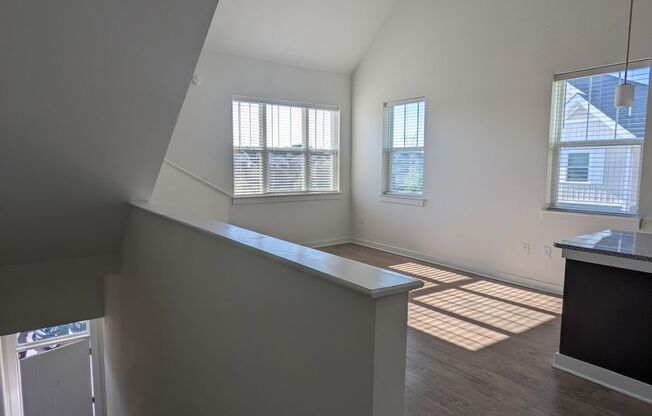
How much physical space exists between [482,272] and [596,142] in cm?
183

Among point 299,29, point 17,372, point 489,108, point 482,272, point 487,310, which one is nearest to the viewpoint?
point 487,310

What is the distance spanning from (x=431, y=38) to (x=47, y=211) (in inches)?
181

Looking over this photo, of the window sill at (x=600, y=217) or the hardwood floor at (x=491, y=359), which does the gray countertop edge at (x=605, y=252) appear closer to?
the hardwood floor at (x=491, y=359)

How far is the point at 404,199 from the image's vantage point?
19.1ft

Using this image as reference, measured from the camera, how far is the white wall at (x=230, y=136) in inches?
205

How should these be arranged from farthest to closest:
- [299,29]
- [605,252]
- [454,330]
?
[299,29], [454,330], [605,252]

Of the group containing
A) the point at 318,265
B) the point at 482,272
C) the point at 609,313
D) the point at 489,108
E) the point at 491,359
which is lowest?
the point at 491,359

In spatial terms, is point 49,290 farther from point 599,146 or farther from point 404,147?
point 599,146

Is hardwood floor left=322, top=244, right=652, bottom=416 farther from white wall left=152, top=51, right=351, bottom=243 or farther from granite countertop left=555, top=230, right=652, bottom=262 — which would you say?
white wall left=152, top=51, right=351, bottom=243

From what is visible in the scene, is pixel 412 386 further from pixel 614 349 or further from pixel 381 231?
pixel 381 231

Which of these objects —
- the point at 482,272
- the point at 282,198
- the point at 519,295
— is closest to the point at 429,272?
the point at 482,272

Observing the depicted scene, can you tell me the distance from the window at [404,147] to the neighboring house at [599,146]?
1.87 m

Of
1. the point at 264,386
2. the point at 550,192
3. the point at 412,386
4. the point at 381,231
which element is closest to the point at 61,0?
the point at 264,386

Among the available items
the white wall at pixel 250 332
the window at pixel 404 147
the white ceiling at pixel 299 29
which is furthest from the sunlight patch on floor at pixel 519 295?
the white ceiling at pixel 299 29
